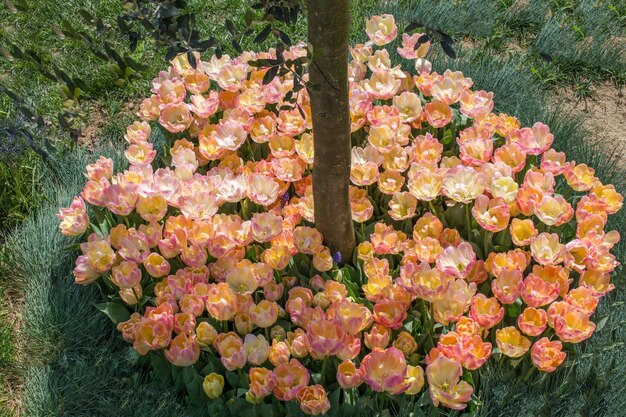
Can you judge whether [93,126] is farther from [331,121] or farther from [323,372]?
[323,372]

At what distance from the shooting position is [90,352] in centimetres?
230

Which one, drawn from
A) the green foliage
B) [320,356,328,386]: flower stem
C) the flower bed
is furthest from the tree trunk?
the green foliage

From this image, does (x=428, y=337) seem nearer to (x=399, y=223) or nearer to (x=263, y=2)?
(x=399, y=223)

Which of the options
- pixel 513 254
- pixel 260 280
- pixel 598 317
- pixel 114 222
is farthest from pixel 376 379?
pixel 114 222

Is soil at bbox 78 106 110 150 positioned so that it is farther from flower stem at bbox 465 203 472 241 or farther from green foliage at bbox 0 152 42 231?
flower stem at bbox 465 203 472 241

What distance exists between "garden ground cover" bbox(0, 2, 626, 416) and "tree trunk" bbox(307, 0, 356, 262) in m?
0.62

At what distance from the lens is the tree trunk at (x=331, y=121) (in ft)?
6.55

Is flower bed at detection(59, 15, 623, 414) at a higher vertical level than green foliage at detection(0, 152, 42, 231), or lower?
higher

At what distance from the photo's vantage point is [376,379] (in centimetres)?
192

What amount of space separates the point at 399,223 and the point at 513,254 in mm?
431

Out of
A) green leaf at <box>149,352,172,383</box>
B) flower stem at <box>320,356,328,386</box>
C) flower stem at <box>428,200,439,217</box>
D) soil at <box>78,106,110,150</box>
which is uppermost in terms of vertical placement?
flower stem at <box>428,200,439,217</box>

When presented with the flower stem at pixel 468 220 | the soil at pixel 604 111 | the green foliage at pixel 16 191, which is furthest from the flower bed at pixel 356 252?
the soil at pixel 604 111

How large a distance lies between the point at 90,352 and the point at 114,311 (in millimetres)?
137

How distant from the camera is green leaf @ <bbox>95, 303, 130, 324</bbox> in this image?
2.31 m
